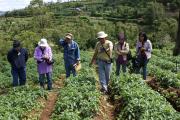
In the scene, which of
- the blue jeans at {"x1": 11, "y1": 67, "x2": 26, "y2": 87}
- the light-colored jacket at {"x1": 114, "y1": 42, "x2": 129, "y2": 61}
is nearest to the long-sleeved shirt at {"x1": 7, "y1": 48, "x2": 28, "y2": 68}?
the blue jeans at {"x1": 11, "y1": 67, "x2": 26, "y2": 87}

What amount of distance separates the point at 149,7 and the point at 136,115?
100662 millimetres

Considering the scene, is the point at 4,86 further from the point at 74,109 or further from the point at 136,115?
the point at 136,115

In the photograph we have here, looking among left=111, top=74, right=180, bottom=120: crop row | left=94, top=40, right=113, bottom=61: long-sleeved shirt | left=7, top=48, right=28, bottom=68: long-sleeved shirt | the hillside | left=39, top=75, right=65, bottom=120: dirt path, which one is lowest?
the hillside

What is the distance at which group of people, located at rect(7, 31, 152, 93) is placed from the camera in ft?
51.1

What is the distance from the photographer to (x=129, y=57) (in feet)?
58.0

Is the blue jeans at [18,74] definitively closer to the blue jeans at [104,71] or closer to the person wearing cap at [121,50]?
the blue jeans at [104,71]

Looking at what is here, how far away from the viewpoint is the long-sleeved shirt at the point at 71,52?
17339mm

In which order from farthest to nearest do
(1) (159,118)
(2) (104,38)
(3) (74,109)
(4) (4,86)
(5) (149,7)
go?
(5) (149,7) < (4) (4,86) < (2) (104,38) < (3) (74,109) < (1) (159,118)

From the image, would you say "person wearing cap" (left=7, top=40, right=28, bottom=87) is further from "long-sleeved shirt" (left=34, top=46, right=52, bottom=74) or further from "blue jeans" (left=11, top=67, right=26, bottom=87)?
"long-sleeved shirt" (left=34, top=46, right=52, bottom=74)

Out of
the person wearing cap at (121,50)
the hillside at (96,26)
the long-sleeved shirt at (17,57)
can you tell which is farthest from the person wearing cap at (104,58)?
the hillside at (96,26)

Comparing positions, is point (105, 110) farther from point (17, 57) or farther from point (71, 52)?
point (17, 57)

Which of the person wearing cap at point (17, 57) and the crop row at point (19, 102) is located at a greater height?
the person wearing cap at point (17, 57)

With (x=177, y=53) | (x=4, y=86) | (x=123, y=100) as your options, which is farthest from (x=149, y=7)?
(x=123, y=100)

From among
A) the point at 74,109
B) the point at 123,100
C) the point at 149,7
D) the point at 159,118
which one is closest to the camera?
the point at 159,118
